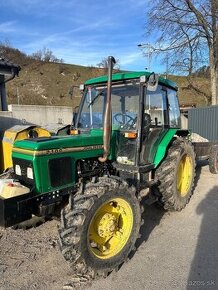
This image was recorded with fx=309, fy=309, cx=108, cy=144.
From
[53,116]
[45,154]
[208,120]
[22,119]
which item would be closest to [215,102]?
[208,120]

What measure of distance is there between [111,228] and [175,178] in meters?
1.73

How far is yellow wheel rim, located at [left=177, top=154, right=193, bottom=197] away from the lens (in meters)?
5.58

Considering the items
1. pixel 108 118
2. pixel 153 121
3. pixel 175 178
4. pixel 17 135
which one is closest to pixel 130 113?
pixel 153 121

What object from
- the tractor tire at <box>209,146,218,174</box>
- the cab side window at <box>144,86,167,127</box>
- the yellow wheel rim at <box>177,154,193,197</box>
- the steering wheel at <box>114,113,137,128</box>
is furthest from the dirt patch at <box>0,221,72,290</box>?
the tractor tire at <box>209,146,218,174</box>

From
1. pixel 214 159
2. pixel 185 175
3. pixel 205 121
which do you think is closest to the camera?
pixel 185 175

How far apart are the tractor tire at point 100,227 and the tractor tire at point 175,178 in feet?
3.82

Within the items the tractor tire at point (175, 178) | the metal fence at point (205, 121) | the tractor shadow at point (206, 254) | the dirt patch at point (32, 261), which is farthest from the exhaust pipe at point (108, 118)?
the metal fence at point (205, 121)

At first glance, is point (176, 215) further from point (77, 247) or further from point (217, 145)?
point (217, 145)

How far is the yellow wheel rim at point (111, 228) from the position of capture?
352 cm

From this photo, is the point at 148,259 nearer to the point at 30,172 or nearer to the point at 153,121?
the point at 30,172

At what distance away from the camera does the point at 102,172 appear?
4.17 m

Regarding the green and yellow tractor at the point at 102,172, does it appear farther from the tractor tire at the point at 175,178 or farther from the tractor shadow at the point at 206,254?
the tractor shadow at the point at 206,254

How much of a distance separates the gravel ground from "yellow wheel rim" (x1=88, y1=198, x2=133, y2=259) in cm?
26

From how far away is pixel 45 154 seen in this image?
135 inches
